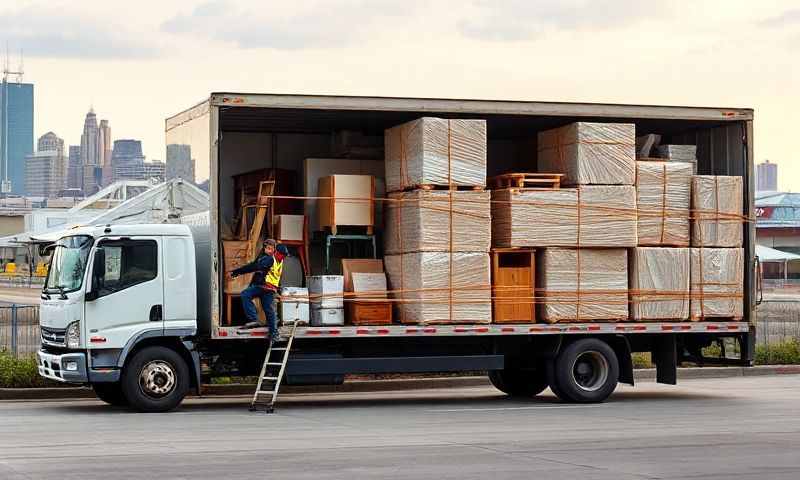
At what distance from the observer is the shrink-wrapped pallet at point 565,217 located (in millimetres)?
18766

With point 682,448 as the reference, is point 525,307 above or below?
above

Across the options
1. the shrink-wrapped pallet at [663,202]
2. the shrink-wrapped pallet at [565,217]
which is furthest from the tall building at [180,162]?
the shrink-wrapped pallet at [663,202]

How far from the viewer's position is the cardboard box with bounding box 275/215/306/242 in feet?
61.5

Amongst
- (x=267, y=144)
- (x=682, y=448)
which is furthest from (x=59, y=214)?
(x=682, y=448)

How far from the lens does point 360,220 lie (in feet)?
→ 61.5

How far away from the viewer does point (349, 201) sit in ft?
61.4

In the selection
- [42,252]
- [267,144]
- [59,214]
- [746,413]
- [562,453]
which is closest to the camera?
[562,453]

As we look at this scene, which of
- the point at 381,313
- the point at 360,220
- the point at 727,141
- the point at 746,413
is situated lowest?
the point at 746,413

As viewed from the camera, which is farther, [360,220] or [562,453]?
[360,220]

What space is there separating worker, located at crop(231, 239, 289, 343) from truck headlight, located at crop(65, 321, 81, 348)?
215 cm

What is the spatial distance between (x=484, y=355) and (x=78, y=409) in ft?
18.6

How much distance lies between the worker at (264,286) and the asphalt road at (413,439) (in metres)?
1.25

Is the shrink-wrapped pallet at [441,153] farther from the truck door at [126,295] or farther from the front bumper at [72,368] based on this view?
the front bumper at [72,368]

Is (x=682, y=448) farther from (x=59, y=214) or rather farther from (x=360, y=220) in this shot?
(x=59, y=214)
